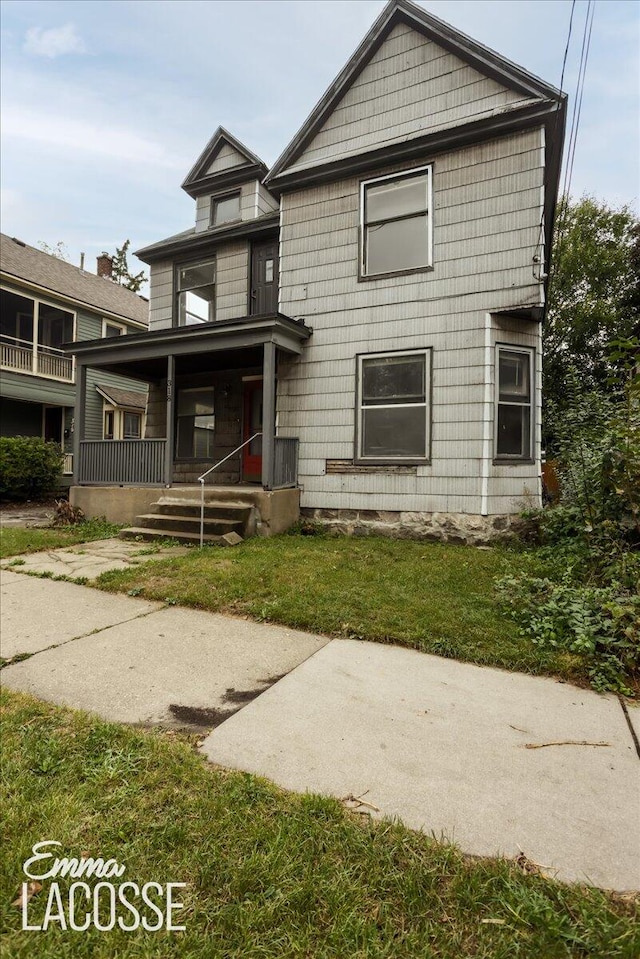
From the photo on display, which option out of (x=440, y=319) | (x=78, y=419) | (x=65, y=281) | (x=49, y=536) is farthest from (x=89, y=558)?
(x=65, y=281)

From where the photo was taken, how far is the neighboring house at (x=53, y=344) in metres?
15.2

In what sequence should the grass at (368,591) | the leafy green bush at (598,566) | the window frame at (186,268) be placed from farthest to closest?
1. the window frame at (186,268)
2. the grass at (368,591)
3. the leafy green bush at (598,566)

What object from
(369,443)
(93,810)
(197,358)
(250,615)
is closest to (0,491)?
(197,358)

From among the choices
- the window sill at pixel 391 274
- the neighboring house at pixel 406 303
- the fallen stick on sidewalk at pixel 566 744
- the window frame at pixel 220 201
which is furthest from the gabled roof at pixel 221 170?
the fallen stick on sidewalk at pixel 566 744

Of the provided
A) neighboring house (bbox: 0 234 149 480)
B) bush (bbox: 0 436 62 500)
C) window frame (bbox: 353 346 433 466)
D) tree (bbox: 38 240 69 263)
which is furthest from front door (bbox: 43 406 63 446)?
tree (bbox: 38 240 69 263)

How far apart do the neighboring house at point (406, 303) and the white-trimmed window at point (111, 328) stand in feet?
34.0

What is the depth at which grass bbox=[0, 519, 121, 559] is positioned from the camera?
650cm

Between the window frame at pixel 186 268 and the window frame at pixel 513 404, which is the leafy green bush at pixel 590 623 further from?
the window frame at pixel 186 268

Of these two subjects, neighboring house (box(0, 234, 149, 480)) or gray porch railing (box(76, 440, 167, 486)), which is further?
neighboring house (box(0, 234, 149, 480))

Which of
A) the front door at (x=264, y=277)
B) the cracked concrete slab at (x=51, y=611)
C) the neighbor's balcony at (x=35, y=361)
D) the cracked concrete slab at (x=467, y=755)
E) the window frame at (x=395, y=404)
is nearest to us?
the cracked concrete slab at (x=467, y=755)

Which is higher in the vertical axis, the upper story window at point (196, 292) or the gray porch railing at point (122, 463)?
the upper story window at point (196, 292)

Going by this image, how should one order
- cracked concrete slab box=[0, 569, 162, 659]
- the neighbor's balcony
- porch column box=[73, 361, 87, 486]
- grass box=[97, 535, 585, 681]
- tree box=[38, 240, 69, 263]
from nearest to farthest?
grass box=[97, 535, 585, 681]
cracked concrete slab box=[0, 569, 162, 659]
porch column box=[73, 361, 87, 486]
the neighbor's balcony
tree box=[38, 240, 69, 263]

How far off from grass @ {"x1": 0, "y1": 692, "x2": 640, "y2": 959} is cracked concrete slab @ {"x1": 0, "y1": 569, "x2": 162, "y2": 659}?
5.68 feet

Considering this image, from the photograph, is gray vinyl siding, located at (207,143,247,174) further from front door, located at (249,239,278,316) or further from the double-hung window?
the double-hung window
